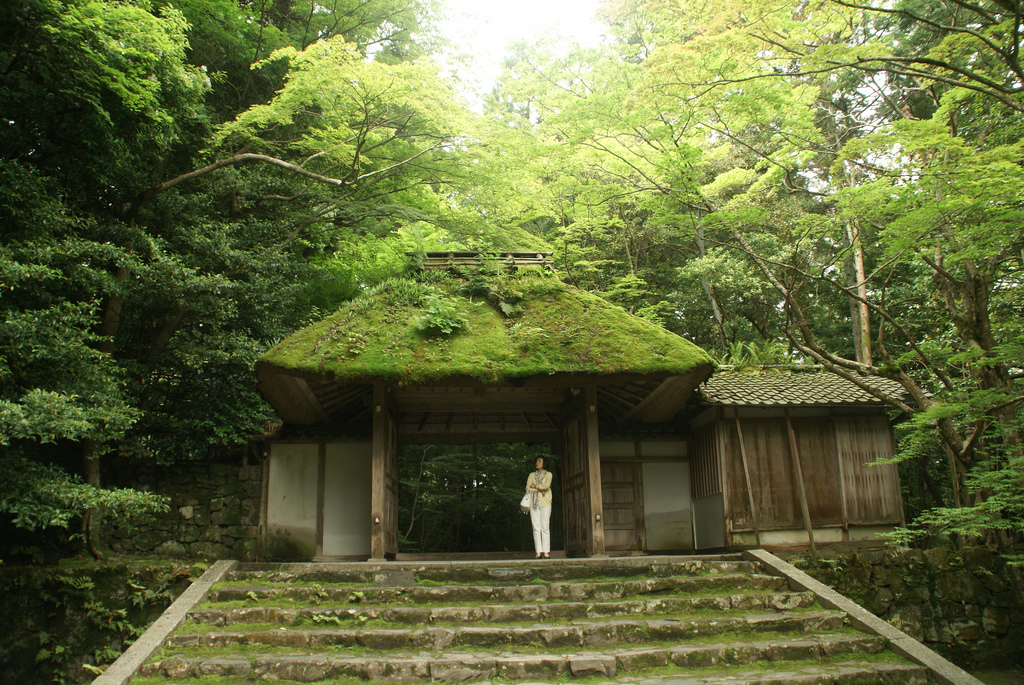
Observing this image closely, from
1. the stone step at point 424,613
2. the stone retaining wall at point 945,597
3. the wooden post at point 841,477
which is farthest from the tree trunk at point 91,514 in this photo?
the wooden post at point 841,477

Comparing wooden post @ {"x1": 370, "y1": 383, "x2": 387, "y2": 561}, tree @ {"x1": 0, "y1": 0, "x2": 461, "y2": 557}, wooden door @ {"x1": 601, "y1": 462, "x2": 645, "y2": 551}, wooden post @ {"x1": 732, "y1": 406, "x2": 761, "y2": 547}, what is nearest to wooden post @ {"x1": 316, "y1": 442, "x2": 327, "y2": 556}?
tree @ {"x1": 0, "y1": 0, "x2": 461, "y2": 557}

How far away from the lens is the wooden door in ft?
33.7

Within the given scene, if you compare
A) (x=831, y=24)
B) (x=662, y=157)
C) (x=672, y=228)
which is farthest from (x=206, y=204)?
(x=672, y=228)

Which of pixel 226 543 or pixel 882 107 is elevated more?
pixel 882 107

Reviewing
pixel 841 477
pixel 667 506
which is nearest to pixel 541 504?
pixel 667 506

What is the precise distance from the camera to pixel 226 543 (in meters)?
9.87

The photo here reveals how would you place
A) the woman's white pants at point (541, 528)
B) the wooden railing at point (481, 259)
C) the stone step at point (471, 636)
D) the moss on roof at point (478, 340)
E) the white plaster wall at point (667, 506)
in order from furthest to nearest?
the white plaster wall at point (667, 506) → the wooden railing at point (481, 259) → the woman's white pants at point (541, 528) → the moss on roof at point (478, 340) → the stone step at point (471, 636)

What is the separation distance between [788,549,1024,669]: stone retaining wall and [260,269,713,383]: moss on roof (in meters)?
3.68

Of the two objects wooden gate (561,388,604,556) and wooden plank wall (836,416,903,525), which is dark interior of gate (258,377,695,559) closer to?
wooden gate (561,388,604,556)

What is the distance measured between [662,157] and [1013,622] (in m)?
7.99

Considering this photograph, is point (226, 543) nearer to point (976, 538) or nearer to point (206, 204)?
point (206, 204)

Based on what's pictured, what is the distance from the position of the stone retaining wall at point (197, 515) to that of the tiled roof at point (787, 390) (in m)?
7.40

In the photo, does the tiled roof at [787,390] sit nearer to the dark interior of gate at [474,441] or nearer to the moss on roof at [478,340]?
the dark interior of gate at [474,441]

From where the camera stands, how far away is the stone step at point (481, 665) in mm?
5059
